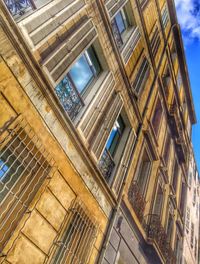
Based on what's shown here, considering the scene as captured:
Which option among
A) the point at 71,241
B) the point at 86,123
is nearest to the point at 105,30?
the point at 86,123

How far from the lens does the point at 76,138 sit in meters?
5.98

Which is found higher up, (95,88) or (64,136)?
(95,88)

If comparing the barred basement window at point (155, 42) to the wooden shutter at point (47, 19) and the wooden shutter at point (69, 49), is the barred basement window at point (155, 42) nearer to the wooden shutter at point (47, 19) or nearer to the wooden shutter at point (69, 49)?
the wooden shutter at point (69, 49)

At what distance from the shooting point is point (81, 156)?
618cm

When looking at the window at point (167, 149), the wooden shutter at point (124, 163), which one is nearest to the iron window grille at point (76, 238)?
the wooden shutter at point (124, 163)

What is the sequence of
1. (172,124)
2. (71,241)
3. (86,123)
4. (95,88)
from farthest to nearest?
(172,124) < (95,88) < (86,123) < (71,241)

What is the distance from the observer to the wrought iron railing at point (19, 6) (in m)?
5.36

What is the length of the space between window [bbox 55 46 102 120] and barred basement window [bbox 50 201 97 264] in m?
2.18

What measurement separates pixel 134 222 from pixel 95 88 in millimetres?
4577

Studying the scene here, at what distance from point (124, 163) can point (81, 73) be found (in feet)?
10.2

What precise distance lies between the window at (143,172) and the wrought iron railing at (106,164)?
2928 mm

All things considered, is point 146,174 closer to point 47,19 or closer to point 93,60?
point 93,60

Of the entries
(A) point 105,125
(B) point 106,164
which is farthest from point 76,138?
(B) point 106,164

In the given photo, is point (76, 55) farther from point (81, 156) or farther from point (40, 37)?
point (81, 156)
